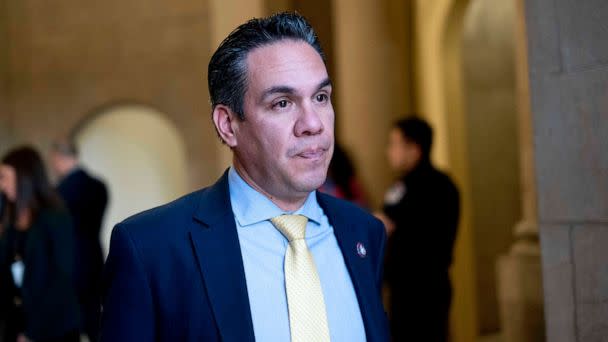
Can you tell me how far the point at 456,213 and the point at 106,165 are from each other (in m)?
8.71

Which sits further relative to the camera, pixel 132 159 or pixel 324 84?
Answer: pixel 132 159

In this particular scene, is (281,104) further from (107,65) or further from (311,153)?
(107,65)

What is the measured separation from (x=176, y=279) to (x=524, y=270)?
10.6 feet

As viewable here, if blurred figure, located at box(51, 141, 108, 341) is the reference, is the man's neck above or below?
above

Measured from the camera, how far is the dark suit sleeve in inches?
67.6

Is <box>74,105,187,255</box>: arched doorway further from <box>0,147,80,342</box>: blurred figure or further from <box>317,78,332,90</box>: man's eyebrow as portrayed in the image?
<box>317,78,332,90</box>: man's eyebrow

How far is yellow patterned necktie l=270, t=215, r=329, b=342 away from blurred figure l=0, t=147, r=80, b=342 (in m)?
2.76

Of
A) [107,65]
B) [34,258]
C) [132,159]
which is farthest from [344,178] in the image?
[132,159]

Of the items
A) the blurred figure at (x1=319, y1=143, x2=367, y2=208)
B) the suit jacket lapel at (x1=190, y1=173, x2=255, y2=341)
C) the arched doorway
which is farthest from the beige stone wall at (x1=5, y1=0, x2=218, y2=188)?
the suit jacket lapel at (x1=190, y1=173, x2=255, y2=341)

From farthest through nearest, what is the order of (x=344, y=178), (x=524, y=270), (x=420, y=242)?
1. (x=344, y=178)
2. (x=524, y=270)
3. (x=420, y=242)

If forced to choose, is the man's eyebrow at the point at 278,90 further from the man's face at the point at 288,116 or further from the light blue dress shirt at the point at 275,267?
the light blue dress shirt at the point at 275,267

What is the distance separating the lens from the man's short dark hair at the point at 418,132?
14.3ft

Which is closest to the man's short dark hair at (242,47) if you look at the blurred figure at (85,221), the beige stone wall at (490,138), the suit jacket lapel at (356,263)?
the suit jacket lapel at (356,263)

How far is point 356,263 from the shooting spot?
6.57 feet
